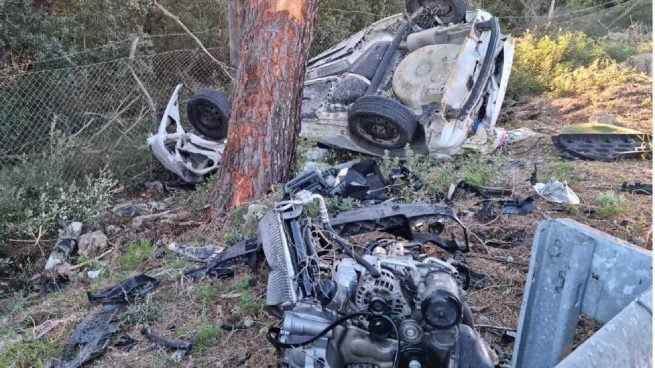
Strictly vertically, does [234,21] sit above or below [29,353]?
above

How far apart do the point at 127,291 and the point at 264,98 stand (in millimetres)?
2011

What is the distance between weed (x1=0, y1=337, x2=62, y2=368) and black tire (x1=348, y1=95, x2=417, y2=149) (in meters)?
3.41

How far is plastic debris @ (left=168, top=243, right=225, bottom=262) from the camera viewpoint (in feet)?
13.6

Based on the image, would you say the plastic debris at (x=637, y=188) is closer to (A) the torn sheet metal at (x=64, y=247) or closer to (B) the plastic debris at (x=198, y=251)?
(B) the plastic debris at (x=198, y=251)

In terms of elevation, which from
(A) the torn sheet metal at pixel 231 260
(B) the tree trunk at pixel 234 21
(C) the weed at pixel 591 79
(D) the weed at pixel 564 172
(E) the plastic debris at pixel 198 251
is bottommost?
(E) the plastic debris at pixel 198 251

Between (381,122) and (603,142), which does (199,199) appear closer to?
(381,122)

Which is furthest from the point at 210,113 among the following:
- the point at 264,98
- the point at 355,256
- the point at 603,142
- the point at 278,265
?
the point at 603,142

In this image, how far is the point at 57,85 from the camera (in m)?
7.24

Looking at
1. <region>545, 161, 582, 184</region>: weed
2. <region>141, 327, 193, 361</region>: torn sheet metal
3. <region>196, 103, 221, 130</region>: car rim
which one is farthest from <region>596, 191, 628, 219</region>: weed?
<region>196, 103, 221, 130</region>: car rim

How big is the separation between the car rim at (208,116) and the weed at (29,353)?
3.28 metres

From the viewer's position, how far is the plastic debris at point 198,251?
4146 mm

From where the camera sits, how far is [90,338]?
3266 millimetres

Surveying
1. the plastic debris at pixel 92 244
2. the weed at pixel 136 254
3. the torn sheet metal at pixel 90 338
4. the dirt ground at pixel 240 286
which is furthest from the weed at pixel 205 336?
the plastic debris at pixel 92 244

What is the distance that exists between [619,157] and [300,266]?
15.1 feet
